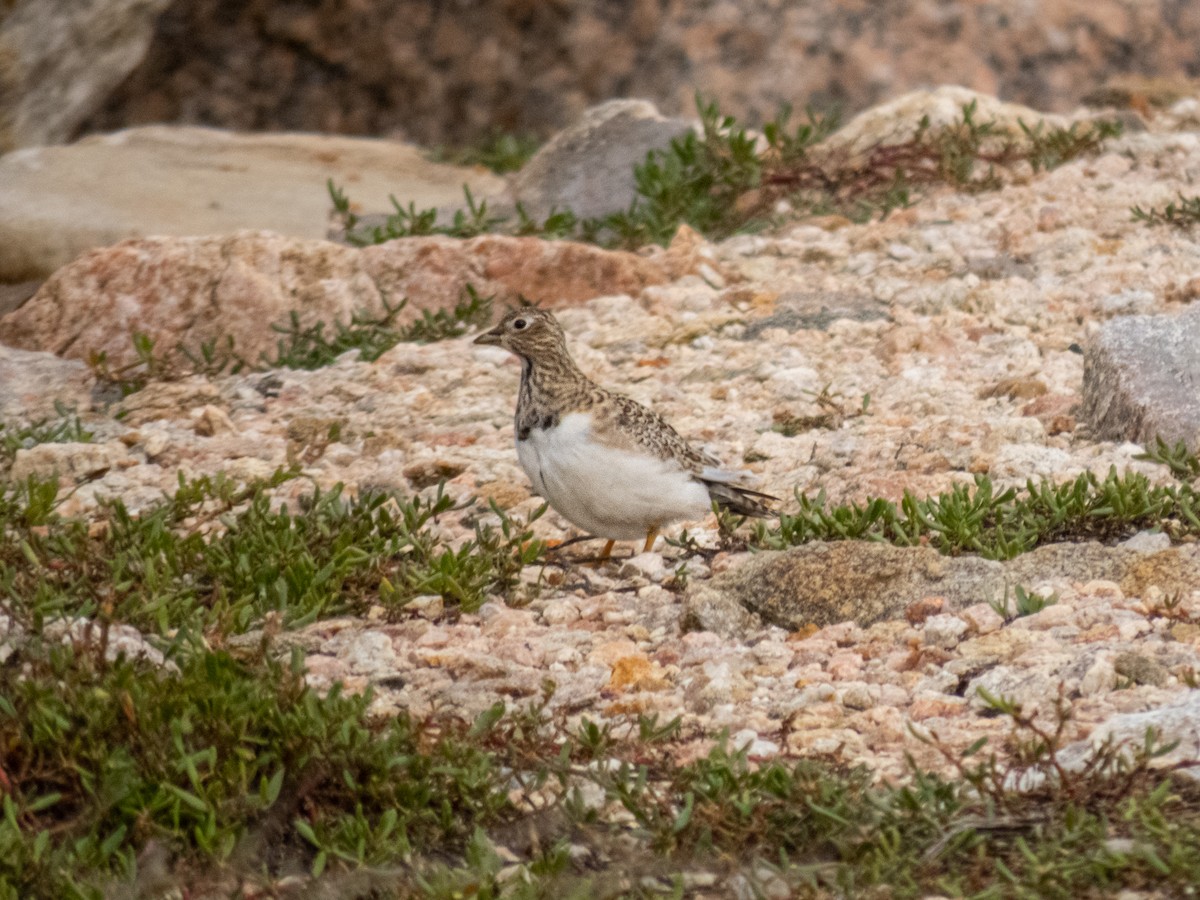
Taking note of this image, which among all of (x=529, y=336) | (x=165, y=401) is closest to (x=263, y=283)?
(x=165, y=401)

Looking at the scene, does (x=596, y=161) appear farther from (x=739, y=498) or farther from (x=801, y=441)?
(x=739, y=498)

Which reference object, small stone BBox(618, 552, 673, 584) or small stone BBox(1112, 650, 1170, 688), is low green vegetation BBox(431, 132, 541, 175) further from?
small stone BBox(1112, 650, 1170, 688)

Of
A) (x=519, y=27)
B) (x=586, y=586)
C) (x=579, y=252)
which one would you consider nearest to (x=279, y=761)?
(x=586, y=586)

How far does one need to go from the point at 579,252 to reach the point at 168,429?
2.16m

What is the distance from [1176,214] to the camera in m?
8.64

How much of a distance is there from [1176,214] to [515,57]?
489 centimetres

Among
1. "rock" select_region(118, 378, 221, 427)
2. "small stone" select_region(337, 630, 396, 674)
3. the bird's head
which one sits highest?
the bird's head

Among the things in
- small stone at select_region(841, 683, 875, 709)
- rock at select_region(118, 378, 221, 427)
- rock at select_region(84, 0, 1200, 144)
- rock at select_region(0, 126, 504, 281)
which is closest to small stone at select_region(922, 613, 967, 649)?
small stone at select_region(841, 683, 875, 709)

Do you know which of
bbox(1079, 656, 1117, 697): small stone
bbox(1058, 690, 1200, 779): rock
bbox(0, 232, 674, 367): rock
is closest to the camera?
bbox(1058, 690, 1200, 779): rock

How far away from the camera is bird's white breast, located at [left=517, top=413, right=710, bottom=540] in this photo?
221 inches

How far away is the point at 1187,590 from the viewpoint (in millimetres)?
5078

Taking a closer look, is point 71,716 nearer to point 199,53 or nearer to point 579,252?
point 579,252

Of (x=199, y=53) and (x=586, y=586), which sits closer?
(x=586, y=586)

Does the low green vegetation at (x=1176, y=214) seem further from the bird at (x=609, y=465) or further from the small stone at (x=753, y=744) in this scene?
the small stone at (x=753, y=744)
